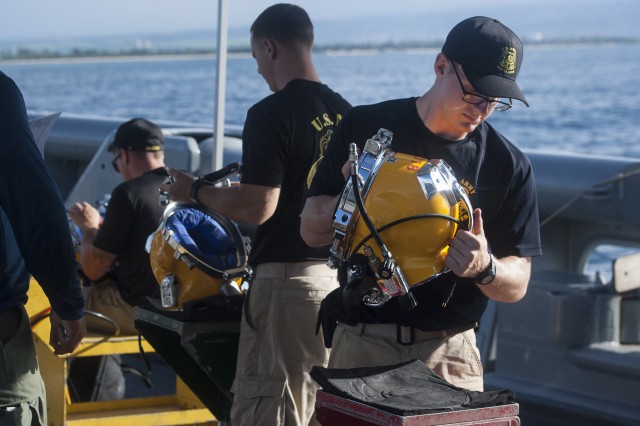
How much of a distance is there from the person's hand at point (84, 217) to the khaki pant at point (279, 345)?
6.58 feet

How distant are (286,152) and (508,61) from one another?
1.12m

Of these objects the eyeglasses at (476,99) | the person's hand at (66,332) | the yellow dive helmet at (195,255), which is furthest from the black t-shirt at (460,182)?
the yellow dive helmet at (195,255)

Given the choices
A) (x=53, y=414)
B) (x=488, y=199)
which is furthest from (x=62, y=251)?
(x=53, y=414)

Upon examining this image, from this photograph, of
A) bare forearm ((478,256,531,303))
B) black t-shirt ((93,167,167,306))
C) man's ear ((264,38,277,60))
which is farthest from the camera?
black t-shirt ((93,167,167,306))

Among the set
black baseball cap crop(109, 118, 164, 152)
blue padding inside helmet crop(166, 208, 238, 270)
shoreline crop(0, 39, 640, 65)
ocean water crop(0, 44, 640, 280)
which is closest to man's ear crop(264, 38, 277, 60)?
blue padding inside helmet crop(166, 208, 238, 270)

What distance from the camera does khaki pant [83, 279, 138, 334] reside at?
18.5 feet

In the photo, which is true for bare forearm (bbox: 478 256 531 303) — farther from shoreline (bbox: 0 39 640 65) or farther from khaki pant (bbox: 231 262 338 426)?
shoreline (bbox: 0 39 640 65)

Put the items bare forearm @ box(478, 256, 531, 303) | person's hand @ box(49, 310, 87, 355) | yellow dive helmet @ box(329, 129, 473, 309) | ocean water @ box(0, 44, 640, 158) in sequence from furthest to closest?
1. ocean water @ box(0, 44, 640, 158)
2. person's hand @ box(49, 310, 87, 355)
3. bare forearm @ box(478, 256, 531, 303)
4. yellow dive helmet @ box(329, 129, 473, 309)

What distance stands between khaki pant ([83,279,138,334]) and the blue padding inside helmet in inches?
56.3

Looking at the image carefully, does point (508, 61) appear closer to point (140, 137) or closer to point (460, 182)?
point (460, 182)

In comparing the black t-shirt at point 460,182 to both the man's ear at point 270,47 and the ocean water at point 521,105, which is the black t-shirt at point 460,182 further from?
the ocean water at point 521,105

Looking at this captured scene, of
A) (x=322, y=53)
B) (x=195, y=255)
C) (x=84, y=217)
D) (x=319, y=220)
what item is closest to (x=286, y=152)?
(x=195, y=255)

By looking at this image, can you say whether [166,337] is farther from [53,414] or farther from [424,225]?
[424,225]

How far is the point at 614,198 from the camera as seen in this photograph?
19.2 feet
